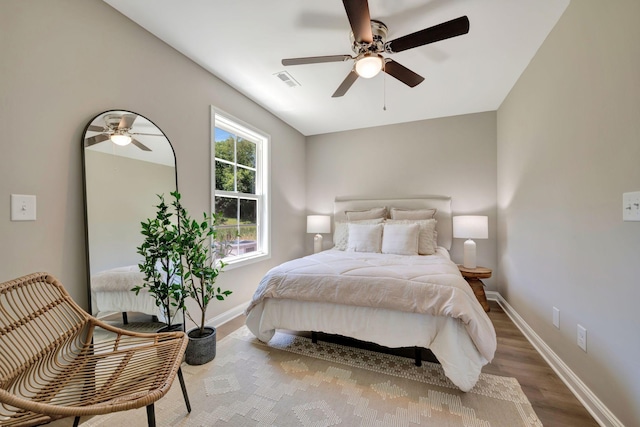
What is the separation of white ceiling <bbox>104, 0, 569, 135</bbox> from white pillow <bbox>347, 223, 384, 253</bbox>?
1608mm

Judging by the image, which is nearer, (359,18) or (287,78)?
(359,18)

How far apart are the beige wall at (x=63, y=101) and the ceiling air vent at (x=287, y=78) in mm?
861

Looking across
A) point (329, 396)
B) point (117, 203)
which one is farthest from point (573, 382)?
point (117, 203)

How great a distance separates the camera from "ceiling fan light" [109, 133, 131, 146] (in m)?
1.79

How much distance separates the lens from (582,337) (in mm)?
1589

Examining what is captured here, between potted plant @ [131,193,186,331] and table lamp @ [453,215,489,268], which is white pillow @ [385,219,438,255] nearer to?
table lamp @ [453,215,489,268]

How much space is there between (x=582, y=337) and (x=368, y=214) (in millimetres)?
2575

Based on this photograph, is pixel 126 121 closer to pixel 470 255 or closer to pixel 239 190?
pixel 239 190

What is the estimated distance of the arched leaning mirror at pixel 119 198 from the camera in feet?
5.45

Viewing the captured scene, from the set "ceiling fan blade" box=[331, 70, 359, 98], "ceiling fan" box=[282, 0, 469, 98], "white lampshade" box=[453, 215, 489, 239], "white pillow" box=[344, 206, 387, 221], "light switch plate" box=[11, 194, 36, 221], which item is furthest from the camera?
"white pillow" box=[344, 206, 387, 221]

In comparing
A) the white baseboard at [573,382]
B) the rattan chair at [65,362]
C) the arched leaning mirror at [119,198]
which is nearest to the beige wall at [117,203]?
the arched leaning mirror at [119,198]

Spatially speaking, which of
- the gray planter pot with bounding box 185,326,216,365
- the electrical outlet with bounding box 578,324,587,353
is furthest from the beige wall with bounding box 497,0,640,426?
the gray planter pot with bounding box 185,326,216,365

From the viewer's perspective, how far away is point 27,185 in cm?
140

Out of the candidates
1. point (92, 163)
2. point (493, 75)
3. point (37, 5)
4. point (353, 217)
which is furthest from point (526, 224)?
point (37, 5)
